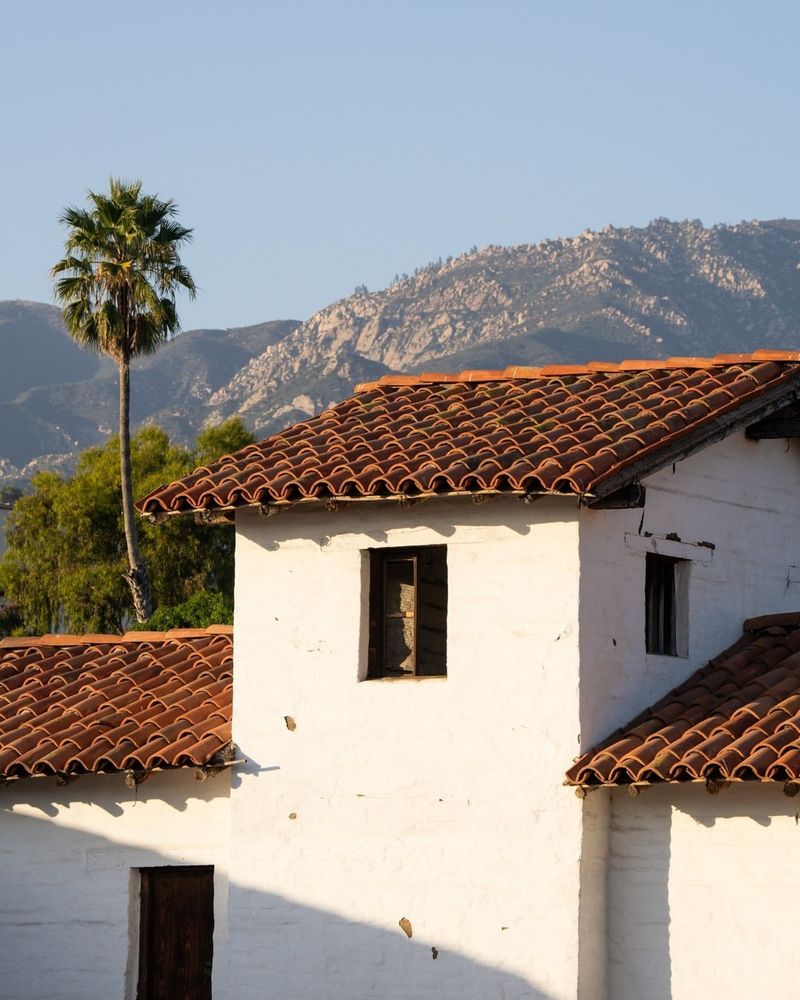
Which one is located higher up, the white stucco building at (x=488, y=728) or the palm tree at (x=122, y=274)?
the palm tree at (x=122, y=274)

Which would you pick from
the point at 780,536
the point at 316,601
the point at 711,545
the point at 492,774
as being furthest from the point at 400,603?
the point at 780,536

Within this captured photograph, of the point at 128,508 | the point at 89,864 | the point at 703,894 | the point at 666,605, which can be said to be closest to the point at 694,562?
the point at 666,605

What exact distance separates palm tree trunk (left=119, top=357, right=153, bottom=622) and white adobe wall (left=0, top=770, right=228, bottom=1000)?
1023 inches

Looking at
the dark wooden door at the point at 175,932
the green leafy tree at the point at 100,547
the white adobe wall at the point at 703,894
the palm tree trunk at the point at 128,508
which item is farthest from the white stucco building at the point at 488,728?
the green leafy tree at the point at 100,547

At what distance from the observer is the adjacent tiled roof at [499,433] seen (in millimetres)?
14906

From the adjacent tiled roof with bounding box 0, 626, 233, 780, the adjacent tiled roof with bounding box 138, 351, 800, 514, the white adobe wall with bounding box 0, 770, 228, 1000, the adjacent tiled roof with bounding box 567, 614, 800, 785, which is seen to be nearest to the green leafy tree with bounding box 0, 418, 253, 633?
the adjacent tiled roof with bounding box 0, 626, 233, 780

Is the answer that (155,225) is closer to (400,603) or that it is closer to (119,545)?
(119,545)

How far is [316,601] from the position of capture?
16.0 meters

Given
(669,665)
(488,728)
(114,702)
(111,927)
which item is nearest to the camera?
(488,728)

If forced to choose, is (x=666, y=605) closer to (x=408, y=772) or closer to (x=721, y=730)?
(x=721, y=730)

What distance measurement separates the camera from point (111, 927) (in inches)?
657

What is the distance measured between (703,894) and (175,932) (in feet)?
17.1

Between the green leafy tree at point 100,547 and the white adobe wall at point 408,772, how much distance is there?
3674cm

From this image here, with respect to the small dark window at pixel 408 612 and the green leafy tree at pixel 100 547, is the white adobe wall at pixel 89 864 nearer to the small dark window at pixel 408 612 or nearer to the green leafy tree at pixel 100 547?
the small dark window at pixel 408 612
